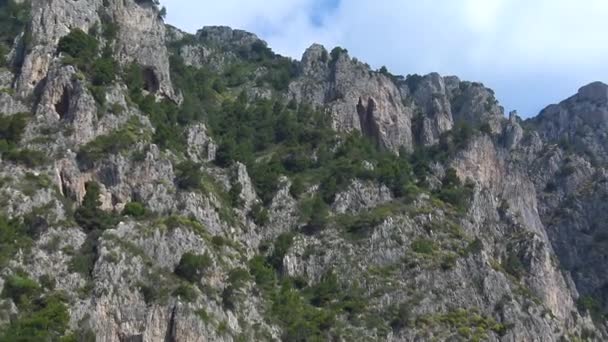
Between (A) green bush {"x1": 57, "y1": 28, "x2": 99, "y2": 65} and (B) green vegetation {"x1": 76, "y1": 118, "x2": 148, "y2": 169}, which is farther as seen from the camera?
(A) green bush {"x1": 57, "y1": 28, "x2": 99, "y2": 65}

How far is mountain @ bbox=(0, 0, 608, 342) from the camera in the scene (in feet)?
318

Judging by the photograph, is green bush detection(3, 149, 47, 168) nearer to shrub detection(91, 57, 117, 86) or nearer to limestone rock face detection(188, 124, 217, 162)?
shrub detection(91, 57, 117, 86)

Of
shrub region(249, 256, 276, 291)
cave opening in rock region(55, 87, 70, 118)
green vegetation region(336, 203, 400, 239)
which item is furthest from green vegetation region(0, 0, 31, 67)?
green vegetation region(336, 203, 400, 239)

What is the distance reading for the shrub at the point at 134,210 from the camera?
107625 millimetres

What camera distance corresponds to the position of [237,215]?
408 ft

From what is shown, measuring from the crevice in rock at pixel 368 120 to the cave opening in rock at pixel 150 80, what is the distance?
4596 cm

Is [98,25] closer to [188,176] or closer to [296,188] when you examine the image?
[188,176]

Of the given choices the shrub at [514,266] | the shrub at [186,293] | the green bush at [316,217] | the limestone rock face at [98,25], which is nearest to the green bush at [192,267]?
the shrub at [186,293]

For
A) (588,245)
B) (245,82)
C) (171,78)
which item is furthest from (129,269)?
(588,245)

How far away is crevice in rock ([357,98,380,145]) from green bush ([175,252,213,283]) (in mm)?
75861

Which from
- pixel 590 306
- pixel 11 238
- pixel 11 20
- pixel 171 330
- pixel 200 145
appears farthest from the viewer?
pixel 590 306

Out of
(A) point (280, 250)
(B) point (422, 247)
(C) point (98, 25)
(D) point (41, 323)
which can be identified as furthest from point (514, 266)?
(D) point (41, 323)

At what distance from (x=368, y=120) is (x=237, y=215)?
59484 mm

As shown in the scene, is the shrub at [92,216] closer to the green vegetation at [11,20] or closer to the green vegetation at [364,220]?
the green vegetation at [11,20]
